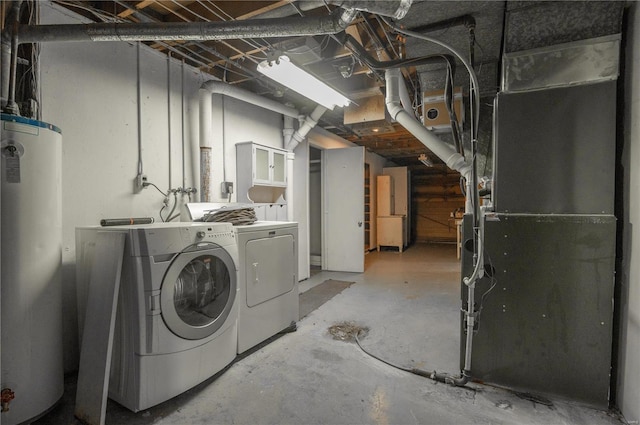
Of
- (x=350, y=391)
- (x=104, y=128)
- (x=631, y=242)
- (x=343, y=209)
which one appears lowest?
(x=350, y=391)

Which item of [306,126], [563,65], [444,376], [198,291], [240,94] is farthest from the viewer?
[306,126]

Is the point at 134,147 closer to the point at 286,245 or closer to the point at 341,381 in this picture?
the point at 286,245

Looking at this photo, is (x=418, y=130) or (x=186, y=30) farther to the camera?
(x=418, y=130)

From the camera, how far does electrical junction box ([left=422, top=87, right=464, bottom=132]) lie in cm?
280

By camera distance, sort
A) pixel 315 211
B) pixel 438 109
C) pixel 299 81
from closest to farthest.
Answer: pixel 299 81 → pixel 438 109 → pixel 315 211

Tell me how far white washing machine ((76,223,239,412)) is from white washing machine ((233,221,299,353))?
0.19m

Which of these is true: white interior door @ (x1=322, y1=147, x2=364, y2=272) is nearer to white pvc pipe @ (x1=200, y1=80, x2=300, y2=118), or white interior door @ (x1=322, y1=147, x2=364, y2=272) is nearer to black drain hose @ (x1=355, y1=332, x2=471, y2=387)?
white pvc pipe @ (x1=200, y1=80, x2=300, y2=118)

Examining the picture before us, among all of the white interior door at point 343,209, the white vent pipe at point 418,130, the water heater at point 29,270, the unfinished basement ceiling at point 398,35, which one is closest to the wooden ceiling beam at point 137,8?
the unfinished basement ceiling at point 398,35

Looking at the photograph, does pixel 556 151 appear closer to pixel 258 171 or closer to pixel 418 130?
pixel 418 130

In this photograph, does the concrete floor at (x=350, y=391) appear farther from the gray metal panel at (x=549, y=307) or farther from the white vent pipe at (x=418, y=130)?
the white vent pipe at (x=418, y=130)

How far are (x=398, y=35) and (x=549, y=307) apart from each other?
7.38 feet

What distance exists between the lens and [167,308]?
1.78 m

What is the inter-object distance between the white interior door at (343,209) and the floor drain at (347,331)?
235cm

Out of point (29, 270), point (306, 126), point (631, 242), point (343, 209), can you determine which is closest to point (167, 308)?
point (29, 270)
